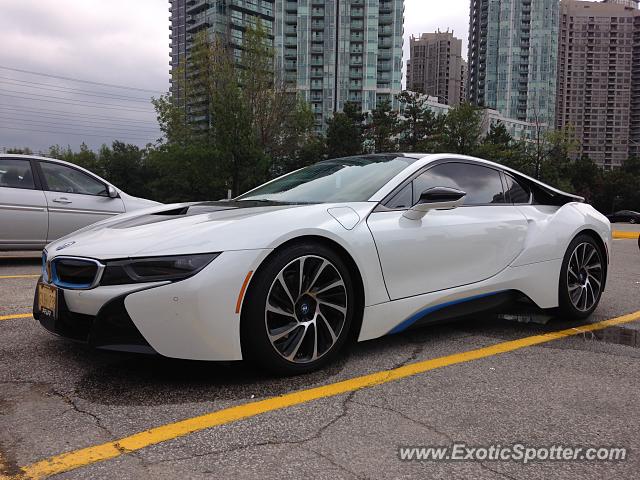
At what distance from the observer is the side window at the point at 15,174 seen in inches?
281

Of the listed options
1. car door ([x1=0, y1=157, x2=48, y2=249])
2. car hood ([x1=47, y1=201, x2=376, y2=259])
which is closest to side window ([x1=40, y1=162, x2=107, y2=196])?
car door ([x1=0, y1=157, x2=48, y2=249])

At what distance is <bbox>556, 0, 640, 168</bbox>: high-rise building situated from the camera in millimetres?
103062

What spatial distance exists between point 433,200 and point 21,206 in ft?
20.1

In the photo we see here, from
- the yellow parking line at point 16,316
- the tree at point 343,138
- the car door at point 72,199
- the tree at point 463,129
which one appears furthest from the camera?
the tree at point 343,138

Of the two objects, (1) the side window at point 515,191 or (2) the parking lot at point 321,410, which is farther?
(1) the side window at point 515,191

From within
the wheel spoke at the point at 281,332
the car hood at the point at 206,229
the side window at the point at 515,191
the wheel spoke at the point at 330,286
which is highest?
the side window at the point at 515,191

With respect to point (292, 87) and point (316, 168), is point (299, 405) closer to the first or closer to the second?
point (316, 168)

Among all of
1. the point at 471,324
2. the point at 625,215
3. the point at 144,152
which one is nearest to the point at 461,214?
the point at 471,324

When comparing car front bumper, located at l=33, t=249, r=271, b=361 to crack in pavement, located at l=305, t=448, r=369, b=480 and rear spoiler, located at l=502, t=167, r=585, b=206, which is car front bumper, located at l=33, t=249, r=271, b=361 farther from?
rear spoiler, located at l=502, t=167, r=585, b=206

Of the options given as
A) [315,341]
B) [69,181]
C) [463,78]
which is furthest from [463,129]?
[463,78]

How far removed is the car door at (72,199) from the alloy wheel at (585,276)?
6.15m

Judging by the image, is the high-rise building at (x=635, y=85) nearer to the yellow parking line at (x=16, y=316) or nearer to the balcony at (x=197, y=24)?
the balcony at (x=197, y=24)

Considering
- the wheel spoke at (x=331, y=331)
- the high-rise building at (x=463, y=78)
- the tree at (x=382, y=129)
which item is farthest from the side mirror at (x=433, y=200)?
the high-rise building at (x=463, y=78)

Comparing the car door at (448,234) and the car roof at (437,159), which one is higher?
the car roof at (437,159)
